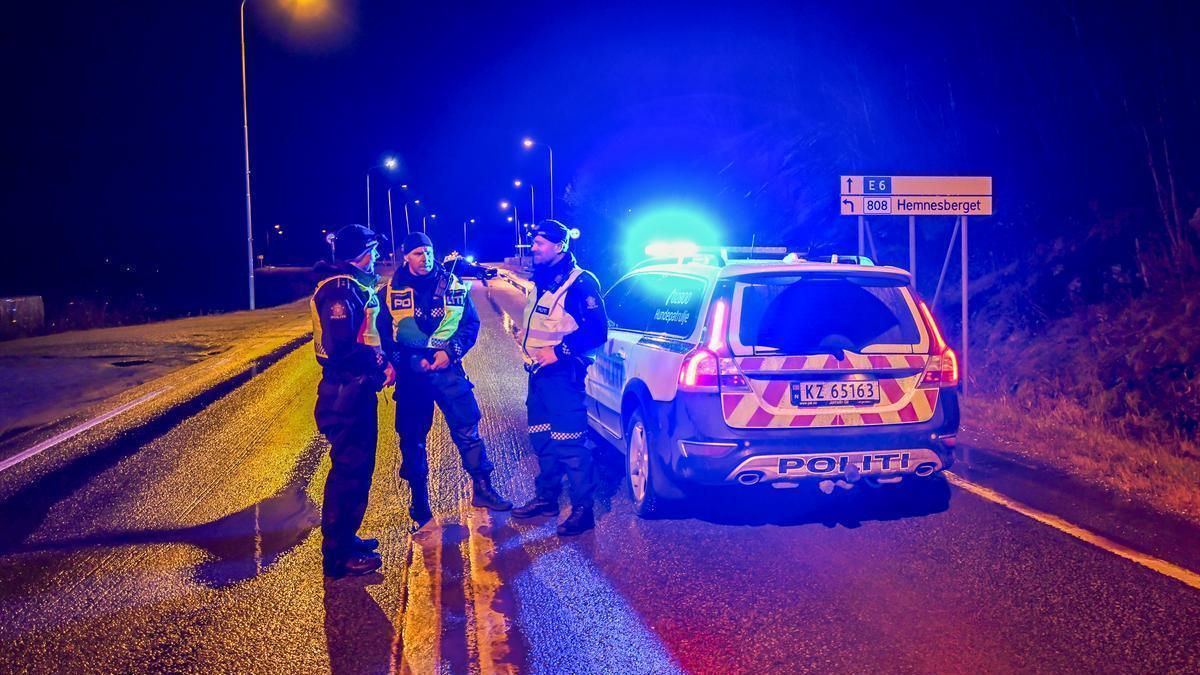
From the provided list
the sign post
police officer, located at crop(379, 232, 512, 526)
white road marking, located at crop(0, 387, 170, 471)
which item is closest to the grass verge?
the sign post

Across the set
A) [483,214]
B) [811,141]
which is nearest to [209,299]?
[811,141]

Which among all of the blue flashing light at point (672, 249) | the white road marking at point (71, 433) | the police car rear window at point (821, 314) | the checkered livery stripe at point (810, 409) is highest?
the blue flashing light at point (672, 249)

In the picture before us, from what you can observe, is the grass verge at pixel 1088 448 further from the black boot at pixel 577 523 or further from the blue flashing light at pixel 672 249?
the black boot at pixel 577 523

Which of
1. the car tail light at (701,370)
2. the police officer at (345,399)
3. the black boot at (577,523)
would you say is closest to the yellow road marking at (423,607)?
the police officer at (345,399)

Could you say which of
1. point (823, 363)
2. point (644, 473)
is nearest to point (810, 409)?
point (823, 363)

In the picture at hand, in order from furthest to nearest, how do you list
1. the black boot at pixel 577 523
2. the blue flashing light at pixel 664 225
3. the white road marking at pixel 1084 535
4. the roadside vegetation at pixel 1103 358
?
the blue flashing light at pixel 664 225
the roadside vegetation at pixel 1103 358
the black boot at pixel 577 523
the white road marking at pixel 1084 535

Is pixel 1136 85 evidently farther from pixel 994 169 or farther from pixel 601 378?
pixel 601 378

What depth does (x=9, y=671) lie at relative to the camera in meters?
4.05

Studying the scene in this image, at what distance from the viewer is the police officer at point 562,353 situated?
19.5ft

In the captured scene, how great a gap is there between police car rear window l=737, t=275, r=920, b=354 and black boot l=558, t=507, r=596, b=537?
4.73ft

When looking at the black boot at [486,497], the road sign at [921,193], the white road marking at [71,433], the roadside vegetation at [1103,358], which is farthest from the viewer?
the road sign at [921,193]

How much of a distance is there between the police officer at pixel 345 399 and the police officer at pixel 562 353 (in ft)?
3.56

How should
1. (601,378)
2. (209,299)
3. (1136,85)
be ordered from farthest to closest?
(209,299), (1136,85), (601,378)

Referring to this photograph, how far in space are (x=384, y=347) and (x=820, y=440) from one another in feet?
8.99
